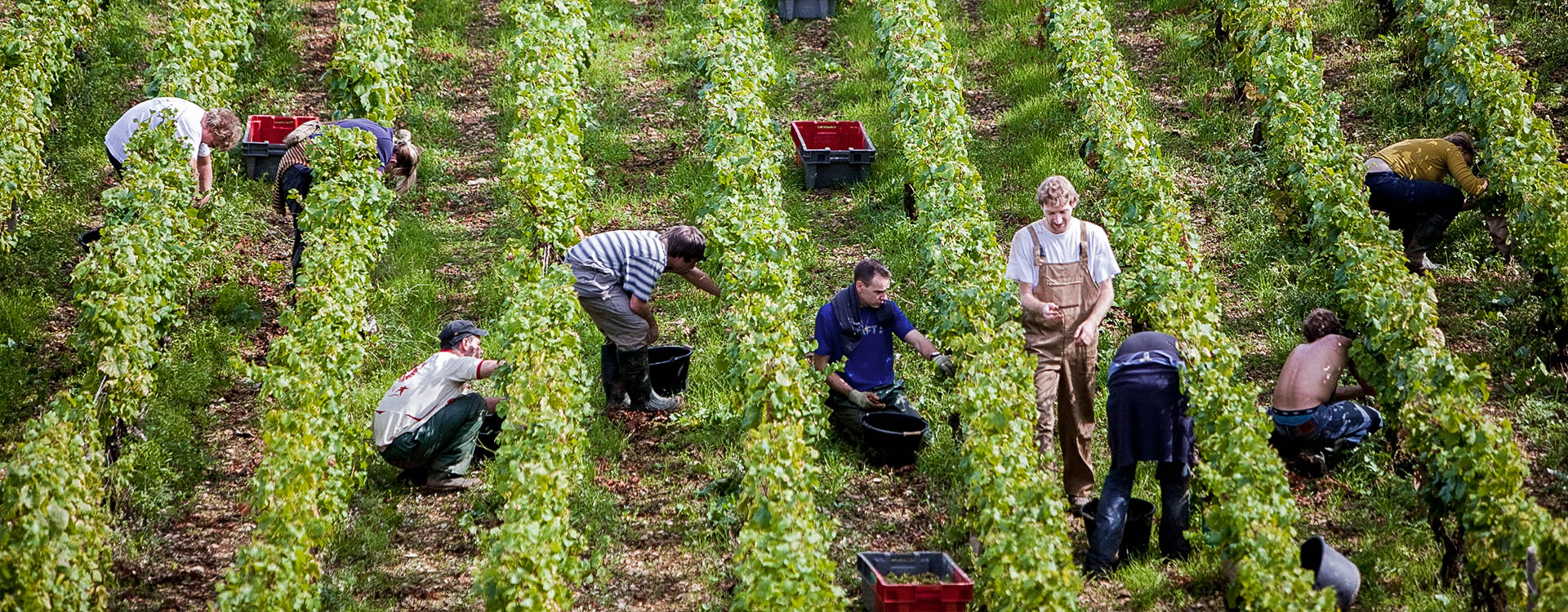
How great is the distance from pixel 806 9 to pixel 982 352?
7.81m

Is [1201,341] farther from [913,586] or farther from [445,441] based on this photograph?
[445,441]

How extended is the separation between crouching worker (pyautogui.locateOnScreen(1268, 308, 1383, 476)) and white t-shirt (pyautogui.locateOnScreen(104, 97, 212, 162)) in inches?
251

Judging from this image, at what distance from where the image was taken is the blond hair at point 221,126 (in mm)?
8109

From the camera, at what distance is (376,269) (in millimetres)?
9195

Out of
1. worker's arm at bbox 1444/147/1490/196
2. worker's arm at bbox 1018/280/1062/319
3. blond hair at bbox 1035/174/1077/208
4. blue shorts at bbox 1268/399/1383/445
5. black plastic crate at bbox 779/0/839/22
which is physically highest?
blond hair at bbox 1035/174/1077/208

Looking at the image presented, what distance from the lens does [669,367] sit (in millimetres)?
7754

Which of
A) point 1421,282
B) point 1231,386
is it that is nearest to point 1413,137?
point 1421,282

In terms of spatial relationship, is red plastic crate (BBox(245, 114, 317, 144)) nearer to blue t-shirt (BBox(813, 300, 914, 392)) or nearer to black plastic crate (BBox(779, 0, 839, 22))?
black plastic crate (BBox(779, 0, 839, 22))

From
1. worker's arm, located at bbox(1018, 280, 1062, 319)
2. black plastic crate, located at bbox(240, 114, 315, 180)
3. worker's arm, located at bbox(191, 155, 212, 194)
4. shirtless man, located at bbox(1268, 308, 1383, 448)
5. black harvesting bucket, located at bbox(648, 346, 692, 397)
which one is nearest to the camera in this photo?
worker's arm, located at bbox(1018, 280, 1062, 319)

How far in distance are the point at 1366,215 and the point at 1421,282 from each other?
1.06m

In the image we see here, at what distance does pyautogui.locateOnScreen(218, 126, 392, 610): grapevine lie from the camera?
5.27m

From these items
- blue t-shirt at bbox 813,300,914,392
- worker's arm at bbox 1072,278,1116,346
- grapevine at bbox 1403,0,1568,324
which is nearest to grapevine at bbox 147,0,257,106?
blue t-shirt at bbox 813,300,914,392

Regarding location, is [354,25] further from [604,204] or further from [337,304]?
[337,304]

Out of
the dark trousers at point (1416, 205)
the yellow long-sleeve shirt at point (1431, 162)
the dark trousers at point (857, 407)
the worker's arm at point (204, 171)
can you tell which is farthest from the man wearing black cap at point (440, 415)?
the yellow long-sleeve shirt at point (1431, 162)
